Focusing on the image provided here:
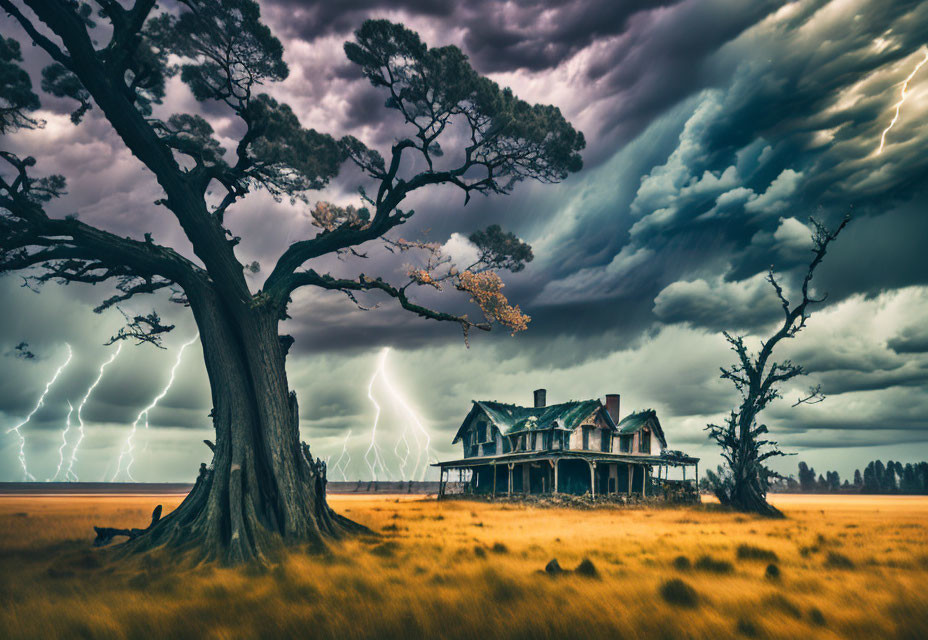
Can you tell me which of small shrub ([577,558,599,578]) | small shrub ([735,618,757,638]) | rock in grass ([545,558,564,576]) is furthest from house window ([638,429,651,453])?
small shrub ([735,618,757,638])

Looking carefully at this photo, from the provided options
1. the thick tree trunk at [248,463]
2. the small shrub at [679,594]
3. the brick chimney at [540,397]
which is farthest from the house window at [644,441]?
the small shrub at [679,594]

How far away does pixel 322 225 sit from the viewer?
15789 millimetres

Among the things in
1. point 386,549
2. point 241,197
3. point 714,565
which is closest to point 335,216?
→ point 241,197

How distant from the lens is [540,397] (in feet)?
143

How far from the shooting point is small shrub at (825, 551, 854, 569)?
11436 mm

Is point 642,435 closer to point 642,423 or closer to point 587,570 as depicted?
point 642,423

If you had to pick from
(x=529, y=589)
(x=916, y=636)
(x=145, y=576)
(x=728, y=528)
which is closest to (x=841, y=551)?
(x=728, y=528)

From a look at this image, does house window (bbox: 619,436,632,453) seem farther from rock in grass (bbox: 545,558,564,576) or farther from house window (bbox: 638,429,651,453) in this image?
rock in grass (bbox: 545,558,564,576)

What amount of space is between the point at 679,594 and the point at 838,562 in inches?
257

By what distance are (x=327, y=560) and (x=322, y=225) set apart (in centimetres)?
906

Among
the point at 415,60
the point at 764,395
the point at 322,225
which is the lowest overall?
the point at 764,395

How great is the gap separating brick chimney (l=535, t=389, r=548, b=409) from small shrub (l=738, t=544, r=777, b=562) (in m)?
30.3

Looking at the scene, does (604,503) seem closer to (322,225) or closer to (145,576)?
(322,225)

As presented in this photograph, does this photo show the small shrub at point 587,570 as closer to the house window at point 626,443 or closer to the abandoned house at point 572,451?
the abandoned house at point 572,451
